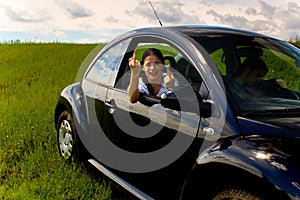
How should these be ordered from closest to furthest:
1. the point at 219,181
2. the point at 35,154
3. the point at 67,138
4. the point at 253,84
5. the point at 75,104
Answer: the point at 219,181, the point at 253,84, the point at 75,104, the point at 67,138, the point at 35,154

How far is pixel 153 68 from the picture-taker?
4496mm

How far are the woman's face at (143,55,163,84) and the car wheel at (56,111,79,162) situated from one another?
1514 mm

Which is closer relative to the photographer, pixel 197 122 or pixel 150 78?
pixel 197 122

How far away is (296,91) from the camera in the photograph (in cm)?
426

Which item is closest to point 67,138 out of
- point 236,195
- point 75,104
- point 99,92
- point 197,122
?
point 75,104

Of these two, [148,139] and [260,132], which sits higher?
[260,132]

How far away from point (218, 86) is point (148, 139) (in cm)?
85

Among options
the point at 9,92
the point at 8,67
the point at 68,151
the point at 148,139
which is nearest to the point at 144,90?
the point at 148,139

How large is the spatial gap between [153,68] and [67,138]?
1.89 m

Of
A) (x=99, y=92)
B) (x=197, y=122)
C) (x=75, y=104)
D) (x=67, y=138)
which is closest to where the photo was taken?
(x=197, y=122)

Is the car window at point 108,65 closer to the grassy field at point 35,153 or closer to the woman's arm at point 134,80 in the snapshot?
the woman's arm at point 134,80

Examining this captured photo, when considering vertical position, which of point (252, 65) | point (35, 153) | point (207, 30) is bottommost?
point (35, 153)

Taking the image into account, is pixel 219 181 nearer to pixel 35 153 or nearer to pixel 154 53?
pixel 154 53

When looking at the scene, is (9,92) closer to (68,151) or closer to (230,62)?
(68,151)
